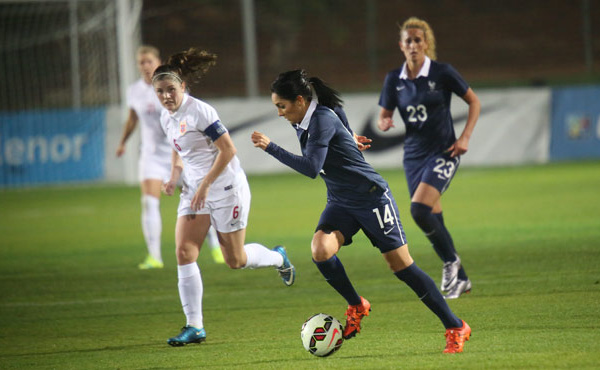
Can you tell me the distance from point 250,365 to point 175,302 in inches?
102

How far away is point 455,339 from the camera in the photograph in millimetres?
5523

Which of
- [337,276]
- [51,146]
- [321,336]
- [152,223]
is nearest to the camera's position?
[321,336]

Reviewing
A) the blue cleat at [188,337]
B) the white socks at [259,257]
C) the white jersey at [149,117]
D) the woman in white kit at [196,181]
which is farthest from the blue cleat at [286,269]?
the white jersey at [149,117]

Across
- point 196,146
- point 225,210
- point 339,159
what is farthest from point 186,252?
point 339,159

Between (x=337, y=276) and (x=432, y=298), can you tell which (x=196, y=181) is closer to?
(x=337, y=276)

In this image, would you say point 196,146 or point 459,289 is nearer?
point 196,146

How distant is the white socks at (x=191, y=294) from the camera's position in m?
6.45

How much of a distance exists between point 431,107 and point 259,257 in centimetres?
190

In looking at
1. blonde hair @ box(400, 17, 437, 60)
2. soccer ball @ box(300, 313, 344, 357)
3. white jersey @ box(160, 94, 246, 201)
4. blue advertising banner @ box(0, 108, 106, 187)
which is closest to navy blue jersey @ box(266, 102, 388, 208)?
soccer ball @ box(300, 313, 344, 357)

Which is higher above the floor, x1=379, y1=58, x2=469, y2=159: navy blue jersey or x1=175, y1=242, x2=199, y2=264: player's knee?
x1=379, y1=58, x2=469, y2=159: navy blue jersey

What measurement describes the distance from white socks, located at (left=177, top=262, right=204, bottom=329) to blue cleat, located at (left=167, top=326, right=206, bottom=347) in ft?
0.14

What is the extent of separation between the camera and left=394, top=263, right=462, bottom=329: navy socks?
5.55m

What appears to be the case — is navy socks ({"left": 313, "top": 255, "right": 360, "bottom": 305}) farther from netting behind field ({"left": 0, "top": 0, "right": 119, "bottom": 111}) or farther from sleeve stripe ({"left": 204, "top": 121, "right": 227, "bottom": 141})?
netting behind field ({"left": 0, "top": 0, "right": 119, "bottom": 111})

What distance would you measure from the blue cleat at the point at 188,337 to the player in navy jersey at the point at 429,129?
86.8 inches
